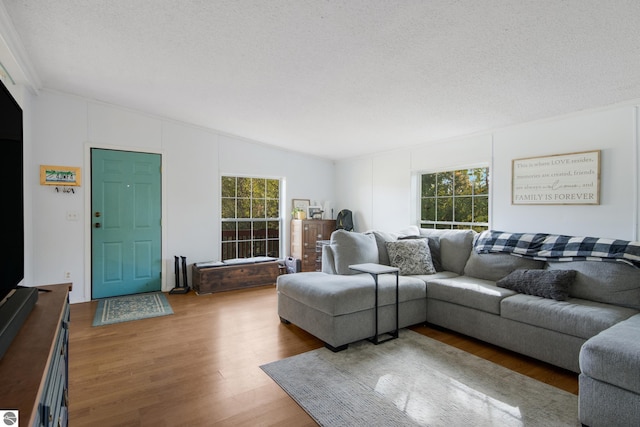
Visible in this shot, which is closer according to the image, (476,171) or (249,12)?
(249,12)

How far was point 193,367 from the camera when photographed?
8.50ft

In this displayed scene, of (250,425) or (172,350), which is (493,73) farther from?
(172,350)

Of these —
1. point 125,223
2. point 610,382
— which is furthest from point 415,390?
point 125,223

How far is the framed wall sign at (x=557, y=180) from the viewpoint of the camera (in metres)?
3.27

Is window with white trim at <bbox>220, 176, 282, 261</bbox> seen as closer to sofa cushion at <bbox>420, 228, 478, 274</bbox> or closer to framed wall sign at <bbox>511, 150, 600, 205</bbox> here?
sofa cushion at <bbox>420, 228, 478, 274</bbox>

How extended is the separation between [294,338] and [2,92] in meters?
2.65

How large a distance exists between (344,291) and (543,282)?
1.68 m

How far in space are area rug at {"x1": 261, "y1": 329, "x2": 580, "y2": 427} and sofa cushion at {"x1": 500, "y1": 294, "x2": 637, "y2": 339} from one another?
17.0 inches

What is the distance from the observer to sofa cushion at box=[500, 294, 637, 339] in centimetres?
233

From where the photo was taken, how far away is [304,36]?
8.16 feet

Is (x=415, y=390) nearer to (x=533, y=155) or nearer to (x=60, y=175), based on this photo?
(x=533, y=155)

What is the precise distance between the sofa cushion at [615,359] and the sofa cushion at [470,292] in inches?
36.6

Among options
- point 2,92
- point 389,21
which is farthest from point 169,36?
point 389,21

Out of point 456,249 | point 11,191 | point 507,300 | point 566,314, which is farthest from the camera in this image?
point 456,249
